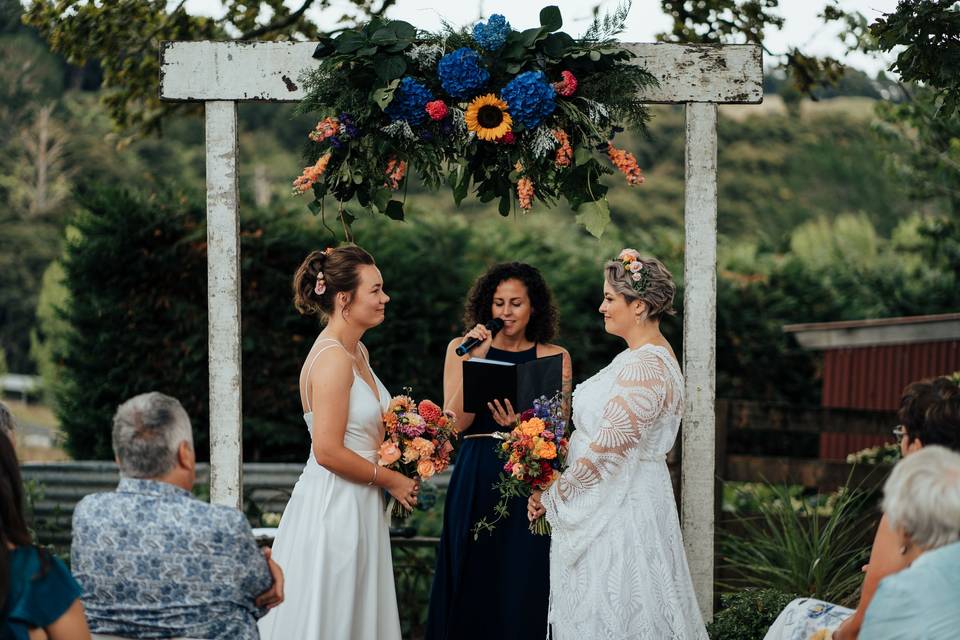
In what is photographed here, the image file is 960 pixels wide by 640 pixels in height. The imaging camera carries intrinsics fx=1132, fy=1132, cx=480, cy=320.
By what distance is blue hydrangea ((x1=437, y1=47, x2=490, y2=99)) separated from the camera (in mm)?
4484

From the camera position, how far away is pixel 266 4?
26.2ft

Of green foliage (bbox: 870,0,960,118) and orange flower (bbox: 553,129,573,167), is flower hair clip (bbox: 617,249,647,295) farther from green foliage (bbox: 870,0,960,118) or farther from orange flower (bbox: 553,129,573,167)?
green foliage (bbox: 870,0,960,118)

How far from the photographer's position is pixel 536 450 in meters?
4.36

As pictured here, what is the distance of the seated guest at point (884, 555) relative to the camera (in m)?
3.27

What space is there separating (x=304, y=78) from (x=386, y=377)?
4.47 m

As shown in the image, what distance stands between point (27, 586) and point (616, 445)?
86.4 inches

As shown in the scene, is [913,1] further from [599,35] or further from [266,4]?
[266,4]

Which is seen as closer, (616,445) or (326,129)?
(616,445)

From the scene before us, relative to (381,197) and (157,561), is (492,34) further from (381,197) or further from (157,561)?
(157,561)

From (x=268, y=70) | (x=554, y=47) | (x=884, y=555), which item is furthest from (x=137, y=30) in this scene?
(x=884, y=555)

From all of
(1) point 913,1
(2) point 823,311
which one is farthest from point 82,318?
(2) point 823,311

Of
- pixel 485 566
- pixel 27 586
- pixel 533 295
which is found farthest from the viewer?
pixel 533 295

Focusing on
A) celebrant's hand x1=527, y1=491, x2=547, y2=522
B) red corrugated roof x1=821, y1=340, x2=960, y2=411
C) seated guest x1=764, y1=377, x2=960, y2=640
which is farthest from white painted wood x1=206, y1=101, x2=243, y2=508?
red corrugated roof x1=821, y1=340, x2=960, y2=411

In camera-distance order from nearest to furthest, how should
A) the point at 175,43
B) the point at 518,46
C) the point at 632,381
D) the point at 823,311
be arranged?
1. the point at 632,381
2. the point at 518,46
3. the point at 175,43
4. the point at 823,311
